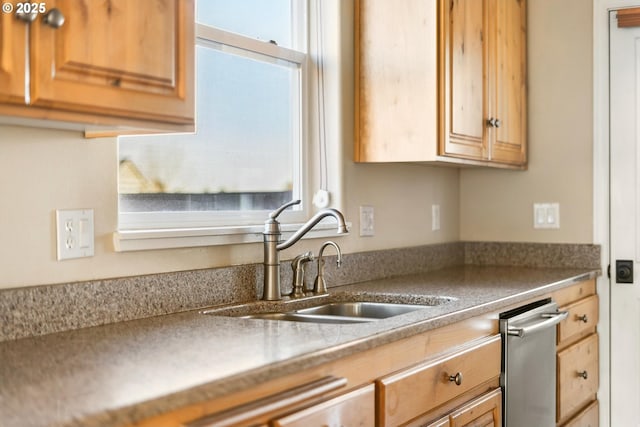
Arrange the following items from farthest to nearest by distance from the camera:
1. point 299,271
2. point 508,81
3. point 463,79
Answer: point 508,81 → point 463,79 → point 299,271

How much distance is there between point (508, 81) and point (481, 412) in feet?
5.37

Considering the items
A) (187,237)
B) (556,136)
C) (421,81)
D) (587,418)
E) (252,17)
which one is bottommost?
(587,418)

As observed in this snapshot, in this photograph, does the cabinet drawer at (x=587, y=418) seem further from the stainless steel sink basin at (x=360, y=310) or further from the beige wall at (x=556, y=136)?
the stainless steel sink basin at (x=360, y=310)

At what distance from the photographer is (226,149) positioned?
246 centimetres

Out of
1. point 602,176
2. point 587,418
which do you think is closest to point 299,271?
point 587,418

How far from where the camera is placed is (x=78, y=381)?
126 centimetres

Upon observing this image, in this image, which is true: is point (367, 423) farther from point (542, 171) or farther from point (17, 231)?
point (542, 171)

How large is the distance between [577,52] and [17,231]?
2656 mm

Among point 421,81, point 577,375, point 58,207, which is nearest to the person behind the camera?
point 58,207

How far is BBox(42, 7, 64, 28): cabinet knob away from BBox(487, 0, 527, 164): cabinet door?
6.91 ft

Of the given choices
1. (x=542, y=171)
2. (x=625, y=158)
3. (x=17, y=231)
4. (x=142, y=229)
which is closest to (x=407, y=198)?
(x=542, y=171)

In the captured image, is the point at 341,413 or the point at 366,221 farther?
the point at 366,221

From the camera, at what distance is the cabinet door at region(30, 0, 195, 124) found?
1.36 meters

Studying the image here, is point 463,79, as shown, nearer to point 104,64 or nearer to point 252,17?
point 252,17
